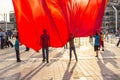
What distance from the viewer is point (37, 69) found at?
54.7 ft

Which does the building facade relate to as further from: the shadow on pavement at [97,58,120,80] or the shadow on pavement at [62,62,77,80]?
the shadow on pavement at [97,58,120,80]

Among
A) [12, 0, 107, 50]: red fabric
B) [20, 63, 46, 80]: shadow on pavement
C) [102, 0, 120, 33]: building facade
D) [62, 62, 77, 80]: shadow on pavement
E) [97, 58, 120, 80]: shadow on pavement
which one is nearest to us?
[97, 58, 120, 80]: shadow on pavement

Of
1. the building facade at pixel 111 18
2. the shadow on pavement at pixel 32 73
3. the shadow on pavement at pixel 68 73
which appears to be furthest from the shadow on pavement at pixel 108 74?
the building facade at pixel 111 18

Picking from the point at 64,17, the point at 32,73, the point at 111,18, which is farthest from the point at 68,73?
the point at 111,18

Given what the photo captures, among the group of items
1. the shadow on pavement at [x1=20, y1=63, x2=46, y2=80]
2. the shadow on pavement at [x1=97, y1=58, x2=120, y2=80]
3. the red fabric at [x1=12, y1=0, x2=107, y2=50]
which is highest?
the red fabric at [x1=12, y1=0, x2=107, y2=50]

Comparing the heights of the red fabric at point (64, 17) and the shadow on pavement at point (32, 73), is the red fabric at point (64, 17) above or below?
above

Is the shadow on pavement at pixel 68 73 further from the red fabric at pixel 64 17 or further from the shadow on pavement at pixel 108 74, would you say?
the red fabric at pixel 64 17

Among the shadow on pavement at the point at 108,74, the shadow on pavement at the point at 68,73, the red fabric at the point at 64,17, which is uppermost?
the red fabric at the point at 64,17

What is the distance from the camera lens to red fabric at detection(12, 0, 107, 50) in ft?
61.4

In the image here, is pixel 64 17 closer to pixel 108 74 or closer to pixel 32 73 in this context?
pixel 32 73

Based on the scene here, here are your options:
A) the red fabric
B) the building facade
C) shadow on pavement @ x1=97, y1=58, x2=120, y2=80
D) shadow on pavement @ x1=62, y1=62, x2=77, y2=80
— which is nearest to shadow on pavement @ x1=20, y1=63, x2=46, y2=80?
shadow on pavement @ x1=62, y1=62, x2=77, y2=80

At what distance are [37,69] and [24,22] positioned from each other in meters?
2.71

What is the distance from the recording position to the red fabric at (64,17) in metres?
18.7

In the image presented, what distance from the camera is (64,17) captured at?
1878 centimetres
